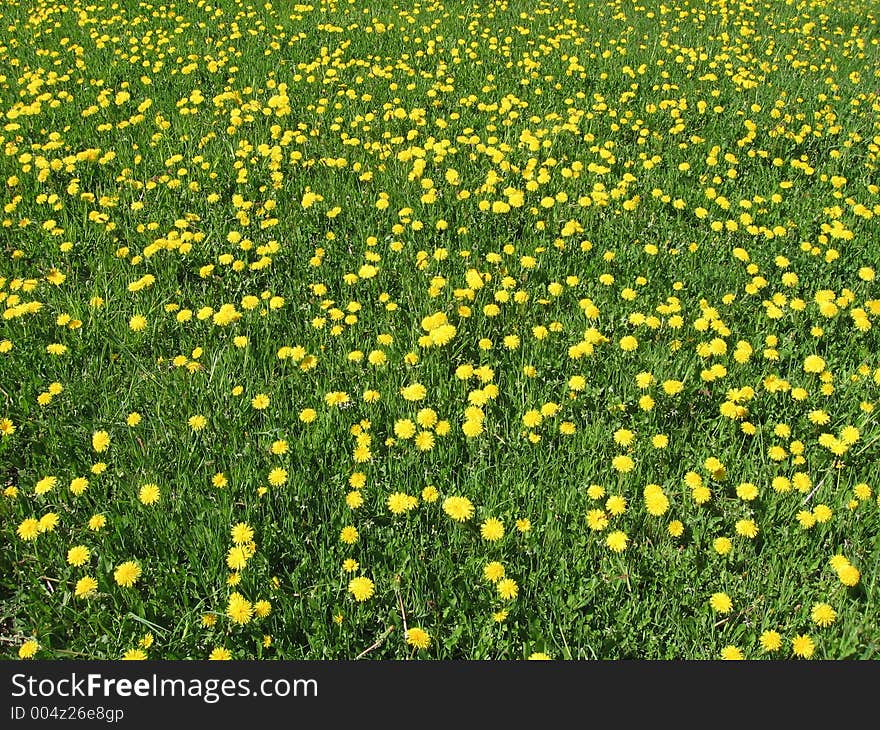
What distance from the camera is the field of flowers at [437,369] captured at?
7.41 feet

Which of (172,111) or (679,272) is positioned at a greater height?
(172,111)

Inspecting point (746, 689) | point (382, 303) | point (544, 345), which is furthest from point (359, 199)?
point (746, 689)

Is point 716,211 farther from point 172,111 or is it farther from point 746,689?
point 172,111

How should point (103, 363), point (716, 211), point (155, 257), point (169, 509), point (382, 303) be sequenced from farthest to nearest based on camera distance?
point (716, 211) < point (155, 257) < point (382, 303) < point (103, 363) < point (169, 509)

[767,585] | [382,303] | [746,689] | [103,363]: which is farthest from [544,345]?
[103,363]

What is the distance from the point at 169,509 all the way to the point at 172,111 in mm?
4108

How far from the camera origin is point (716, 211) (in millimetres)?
4309

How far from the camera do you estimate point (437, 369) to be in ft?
10.0

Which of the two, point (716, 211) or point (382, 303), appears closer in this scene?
point (382, 303)

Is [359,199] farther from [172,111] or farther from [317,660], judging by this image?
[317,660]

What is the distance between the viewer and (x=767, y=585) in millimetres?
2283

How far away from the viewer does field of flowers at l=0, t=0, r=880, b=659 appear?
2258 mm

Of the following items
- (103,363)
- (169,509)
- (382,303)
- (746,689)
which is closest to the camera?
(746,689)

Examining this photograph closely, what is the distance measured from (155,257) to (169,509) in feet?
6.06
